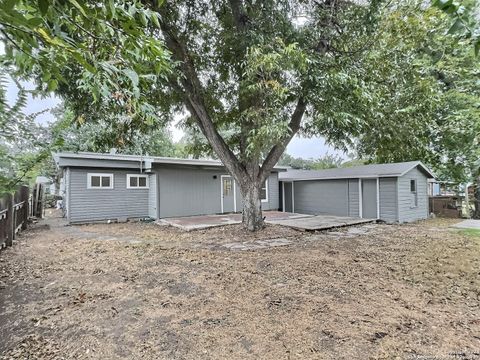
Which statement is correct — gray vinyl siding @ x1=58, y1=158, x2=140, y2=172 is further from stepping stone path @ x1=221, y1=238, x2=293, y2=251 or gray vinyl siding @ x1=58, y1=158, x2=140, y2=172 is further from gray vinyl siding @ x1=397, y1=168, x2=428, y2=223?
gray vinyl siding @ x1=397, y1=168, x2=428, y2=223

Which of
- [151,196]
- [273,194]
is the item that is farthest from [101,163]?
[273,194]

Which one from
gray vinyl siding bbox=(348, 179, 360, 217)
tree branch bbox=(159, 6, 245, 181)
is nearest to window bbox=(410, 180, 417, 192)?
gray vinyl siding bbox=(348, 179, 360, 217)

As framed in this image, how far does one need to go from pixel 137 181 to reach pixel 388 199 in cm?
983

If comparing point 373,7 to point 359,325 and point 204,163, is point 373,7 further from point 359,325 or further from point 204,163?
point 204,163

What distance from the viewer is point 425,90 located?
6.73 m

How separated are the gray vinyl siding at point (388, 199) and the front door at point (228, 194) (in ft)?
20.4

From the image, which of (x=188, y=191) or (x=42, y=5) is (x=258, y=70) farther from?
(x=188, y=191)

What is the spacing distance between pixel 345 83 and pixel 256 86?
174 cm

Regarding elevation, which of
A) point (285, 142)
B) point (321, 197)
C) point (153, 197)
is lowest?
point (321, 197)

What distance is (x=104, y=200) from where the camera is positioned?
35.0 feet

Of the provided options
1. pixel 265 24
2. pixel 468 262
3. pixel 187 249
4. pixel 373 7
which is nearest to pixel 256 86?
pixel 265 24

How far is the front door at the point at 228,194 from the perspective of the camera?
12898mm

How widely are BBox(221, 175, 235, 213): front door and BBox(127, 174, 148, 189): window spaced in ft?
11.0

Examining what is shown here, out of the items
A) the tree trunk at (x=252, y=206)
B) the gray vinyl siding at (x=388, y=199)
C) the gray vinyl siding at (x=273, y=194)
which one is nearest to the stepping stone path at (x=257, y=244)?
the tree trunk at (x=252, y=206)
